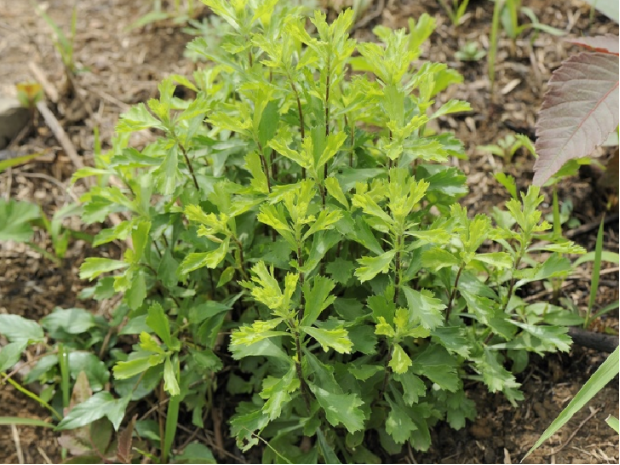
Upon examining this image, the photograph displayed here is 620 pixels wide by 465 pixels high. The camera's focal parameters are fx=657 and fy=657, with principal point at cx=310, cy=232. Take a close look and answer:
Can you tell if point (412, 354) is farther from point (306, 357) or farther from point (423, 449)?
Result: point (306, 357)

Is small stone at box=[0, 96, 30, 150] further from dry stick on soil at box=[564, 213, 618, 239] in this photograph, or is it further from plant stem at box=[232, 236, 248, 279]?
dry stick on soil at box=[564, 213, 618, 239]

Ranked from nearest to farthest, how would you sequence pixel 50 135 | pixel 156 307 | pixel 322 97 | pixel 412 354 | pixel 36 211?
1. pixel 322 97
2. pixel 156 307
3. pixel 412 354
4. pixel 36 211
5. pixel 50 135

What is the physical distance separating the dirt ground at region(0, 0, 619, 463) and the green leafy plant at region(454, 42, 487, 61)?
0.03 meters

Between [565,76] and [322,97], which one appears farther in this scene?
[565,76]

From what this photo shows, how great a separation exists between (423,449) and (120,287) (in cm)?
96

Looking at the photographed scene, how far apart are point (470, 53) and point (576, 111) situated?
1.12 meters

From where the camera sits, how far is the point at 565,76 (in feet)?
6.13

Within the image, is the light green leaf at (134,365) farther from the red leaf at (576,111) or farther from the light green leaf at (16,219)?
the red leaf at (576,111)

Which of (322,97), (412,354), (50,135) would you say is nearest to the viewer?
(322,97)

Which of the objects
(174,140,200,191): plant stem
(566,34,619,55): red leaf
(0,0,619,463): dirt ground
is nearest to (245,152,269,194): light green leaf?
(174,140,200,191): plant stem

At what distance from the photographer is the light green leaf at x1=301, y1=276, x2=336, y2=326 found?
1.56 meters

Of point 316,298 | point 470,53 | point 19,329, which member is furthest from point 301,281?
point 470,53

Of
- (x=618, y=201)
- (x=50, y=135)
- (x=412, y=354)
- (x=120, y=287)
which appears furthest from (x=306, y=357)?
(x=50, y=135)

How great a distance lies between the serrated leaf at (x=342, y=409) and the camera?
1.54m
